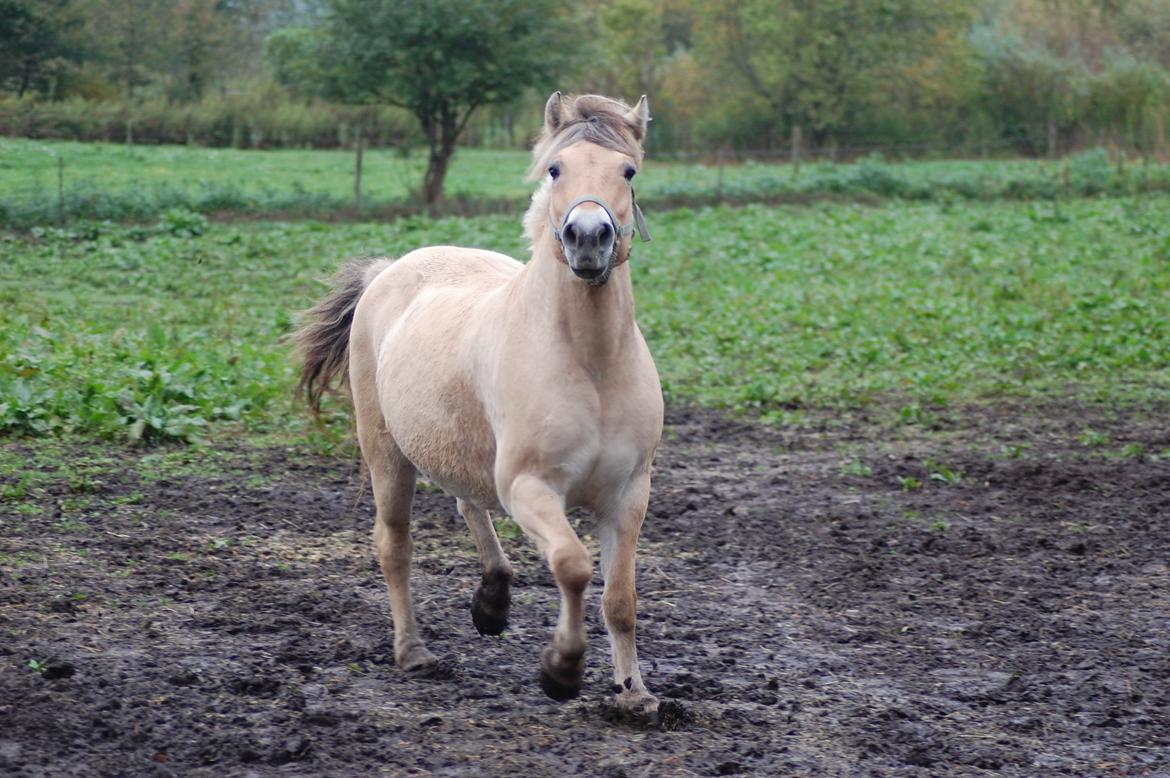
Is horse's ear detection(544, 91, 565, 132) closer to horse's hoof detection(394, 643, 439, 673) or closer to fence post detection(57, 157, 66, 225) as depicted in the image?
horse's hoof detection(394, 643, 439, 673)

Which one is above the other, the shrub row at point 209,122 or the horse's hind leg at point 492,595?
the shrub row at point 209,122

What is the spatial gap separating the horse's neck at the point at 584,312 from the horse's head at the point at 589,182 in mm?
83

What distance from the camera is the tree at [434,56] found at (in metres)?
24.1

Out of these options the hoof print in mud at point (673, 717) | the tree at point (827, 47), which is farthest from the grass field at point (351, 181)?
the hoof print in mud at point (673, 717)

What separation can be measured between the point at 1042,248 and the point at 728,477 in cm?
1165

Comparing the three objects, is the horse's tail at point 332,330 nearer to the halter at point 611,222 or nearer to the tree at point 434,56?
the halter at point 611,222

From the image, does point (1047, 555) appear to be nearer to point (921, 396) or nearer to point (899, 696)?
point (899, 696)

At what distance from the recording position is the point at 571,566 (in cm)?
397

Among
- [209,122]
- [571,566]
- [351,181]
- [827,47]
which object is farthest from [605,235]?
[827,47]

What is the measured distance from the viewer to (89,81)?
2078cm

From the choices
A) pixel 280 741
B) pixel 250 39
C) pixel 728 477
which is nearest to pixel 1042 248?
pixel 728 477

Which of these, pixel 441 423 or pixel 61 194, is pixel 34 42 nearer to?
pixel 61 194

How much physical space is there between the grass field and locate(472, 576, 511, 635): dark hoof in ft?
42.7

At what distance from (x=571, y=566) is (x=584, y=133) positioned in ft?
4.76
